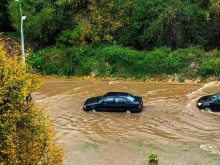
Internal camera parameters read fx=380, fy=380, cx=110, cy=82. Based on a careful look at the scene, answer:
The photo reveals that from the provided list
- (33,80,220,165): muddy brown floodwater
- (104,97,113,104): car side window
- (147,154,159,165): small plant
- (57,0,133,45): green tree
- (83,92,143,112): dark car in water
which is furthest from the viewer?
(57,0,133,45): green tree

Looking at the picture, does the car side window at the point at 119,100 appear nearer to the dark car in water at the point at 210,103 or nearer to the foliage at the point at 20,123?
the dark car in water at the point at 210,103

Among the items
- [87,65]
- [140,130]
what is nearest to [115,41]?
[87,65]

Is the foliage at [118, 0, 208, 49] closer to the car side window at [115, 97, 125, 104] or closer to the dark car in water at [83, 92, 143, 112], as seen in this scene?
the dark car in water at [83, 92, 143, 112]

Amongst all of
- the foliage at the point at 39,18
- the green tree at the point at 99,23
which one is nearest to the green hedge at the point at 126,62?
the green tree at the point at 99,23

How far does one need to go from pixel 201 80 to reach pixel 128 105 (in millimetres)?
9668

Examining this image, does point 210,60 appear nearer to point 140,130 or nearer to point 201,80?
point 201,80

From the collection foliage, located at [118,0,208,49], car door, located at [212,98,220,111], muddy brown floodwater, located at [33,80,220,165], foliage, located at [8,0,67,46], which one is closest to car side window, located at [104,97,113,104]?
muddy brown floodwater, located at [33,80,220,165]

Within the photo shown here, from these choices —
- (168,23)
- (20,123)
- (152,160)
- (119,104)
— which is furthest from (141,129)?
(168,23)

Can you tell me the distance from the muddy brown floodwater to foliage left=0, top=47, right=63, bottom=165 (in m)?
5.86

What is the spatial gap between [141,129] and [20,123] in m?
10.5

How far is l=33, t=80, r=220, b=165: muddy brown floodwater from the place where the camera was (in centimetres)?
1767

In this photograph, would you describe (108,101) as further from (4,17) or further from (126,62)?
(4,17)

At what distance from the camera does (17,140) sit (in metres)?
11.1

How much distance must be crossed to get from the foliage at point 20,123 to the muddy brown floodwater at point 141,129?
5858mm
